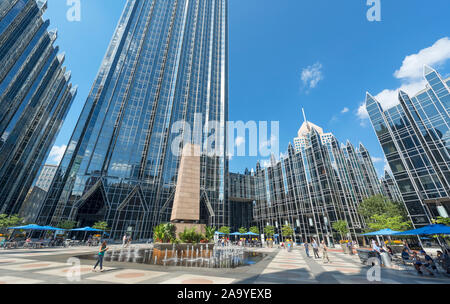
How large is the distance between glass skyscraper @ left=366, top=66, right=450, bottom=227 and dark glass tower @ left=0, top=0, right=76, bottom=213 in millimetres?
91925

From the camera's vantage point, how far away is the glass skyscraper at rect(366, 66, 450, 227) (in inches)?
1235

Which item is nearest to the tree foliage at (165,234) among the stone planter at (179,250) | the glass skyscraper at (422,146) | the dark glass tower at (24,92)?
the stone planter at (179,250)

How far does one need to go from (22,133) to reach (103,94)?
34.2 m

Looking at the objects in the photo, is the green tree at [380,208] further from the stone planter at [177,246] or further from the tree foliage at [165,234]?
the tree foliage at [165,234]

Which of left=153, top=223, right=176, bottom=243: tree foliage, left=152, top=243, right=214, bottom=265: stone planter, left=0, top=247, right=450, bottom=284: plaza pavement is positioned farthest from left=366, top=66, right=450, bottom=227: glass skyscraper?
left=153, top=223, right=176, bottom=243: tree foliage

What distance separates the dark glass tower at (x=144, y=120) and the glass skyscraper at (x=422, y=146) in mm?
39332

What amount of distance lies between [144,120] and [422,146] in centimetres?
6310

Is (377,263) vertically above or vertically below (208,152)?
below

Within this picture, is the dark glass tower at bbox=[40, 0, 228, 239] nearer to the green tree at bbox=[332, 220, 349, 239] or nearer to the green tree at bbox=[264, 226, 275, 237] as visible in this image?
the green tree at bbox=[264, 226, 275, 237]

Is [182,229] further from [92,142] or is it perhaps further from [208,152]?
[92,142]

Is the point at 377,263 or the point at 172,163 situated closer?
the point at 377,263

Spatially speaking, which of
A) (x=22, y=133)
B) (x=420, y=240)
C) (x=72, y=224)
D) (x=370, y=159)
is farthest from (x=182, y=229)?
(x=22, y=133)

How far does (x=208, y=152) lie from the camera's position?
5034cm

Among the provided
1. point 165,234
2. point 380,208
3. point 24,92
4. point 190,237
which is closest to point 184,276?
point 190,237
